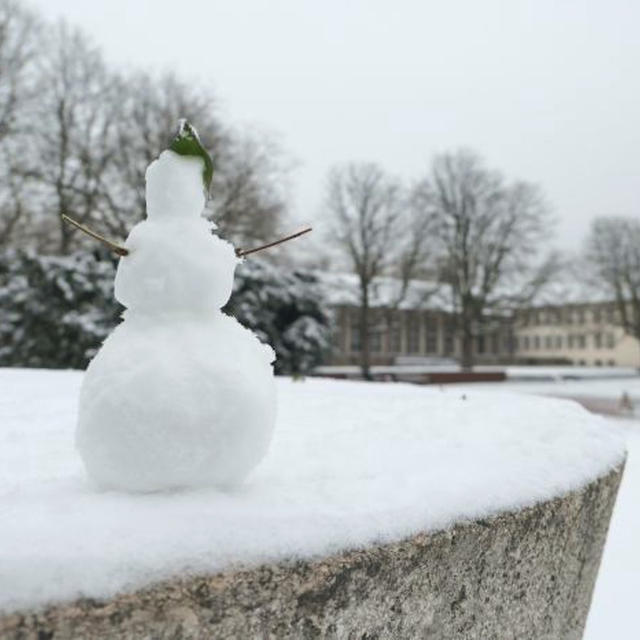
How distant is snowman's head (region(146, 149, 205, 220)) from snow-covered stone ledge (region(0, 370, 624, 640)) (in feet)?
2.99

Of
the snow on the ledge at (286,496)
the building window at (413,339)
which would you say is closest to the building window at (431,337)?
the building window at (413,339)

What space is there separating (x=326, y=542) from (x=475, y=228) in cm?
3888

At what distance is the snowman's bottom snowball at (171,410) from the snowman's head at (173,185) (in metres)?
0.37

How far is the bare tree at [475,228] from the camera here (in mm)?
39125

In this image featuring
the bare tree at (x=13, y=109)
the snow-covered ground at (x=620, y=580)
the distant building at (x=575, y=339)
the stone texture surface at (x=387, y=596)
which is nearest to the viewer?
the stone texture surface at (x=387, y=596)

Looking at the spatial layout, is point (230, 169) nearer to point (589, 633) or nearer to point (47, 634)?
point (589, 633)

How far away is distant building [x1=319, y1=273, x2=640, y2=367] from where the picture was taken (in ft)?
155

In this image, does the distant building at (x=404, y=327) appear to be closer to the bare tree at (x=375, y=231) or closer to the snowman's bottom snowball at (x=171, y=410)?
the bare tree at (x=375, y=231)

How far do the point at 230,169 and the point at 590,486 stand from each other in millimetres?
22684

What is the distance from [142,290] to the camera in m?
2.19

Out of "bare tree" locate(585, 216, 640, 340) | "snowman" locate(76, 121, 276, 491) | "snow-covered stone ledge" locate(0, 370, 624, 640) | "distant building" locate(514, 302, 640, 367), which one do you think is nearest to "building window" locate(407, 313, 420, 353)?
"distant building" locate(514, 302, 640, 367)

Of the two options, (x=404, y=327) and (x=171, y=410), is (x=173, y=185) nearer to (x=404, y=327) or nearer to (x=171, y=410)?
(x=171, y=410)

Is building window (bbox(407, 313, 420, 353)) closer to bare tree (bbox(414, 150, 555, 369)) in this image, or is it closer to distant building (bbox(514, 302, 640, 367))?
distant building (bbox(514, 302, 640, 367))

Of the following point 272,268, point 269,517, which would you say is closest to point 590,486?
point 269,517
